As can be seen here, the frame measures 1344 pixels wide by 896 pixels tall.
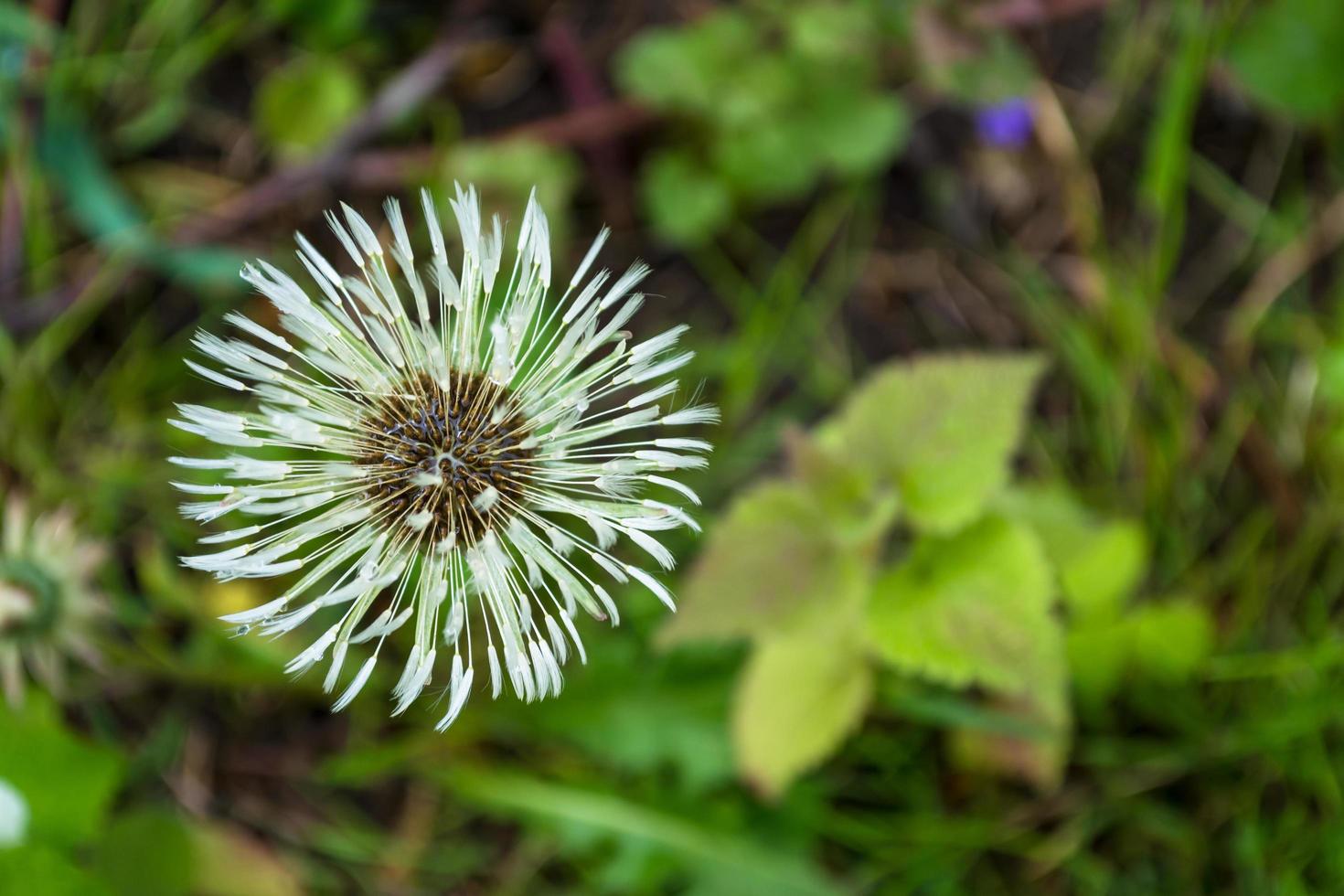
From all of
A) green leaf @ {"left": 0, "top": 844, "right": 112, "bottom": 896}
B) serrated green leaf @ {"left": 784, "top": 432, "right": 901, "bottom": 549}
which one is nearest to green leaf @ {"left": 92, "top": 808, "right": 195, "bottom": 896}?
green leaf @ {"left": 0, "top": 844, "right": 112, "bottom": 896}

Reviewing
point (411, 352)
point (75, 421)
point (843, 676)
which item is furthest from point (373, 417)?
point (75, 421)

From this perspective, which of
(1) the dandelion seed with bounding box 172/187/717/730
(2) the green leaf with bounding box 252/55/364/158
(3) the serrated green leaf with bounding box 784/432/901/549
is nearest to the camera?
(1) the dandelion seed with bounding box 172/187/717/730

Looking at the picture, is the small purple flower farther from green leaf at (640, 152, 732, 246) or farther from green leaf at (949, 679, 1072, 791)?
green leaf at (949, 679, 1072, 791)

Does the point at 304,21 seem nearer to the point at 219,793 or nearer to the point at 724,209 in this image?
the point at 724,209

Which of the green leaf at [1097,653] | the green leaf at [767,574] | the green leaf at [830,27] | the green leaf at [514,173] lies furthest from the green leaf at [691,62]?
the green leaf at [1097,653]

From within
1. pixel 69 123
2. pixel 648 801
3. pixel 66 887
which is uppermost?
pixel 69 123

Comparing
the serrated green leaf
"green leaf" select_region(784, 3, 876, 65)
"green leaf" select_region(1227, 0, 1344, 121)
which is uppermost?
"green leaf" select_region(784, 3, 876, 65)
